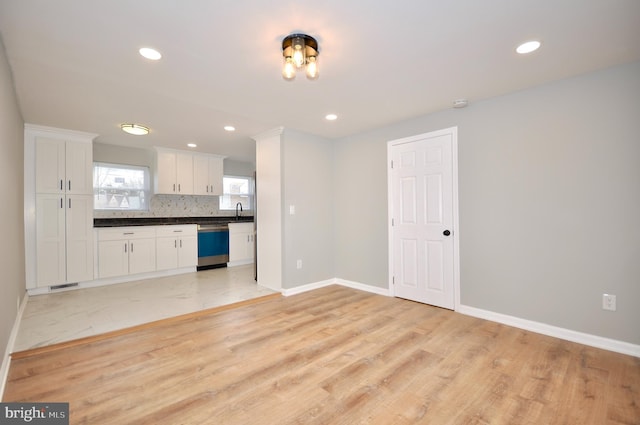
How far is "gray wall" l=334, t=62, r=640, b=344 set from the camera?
2.35 metres

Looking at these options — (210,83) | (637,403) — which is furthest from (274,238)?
(637,403)

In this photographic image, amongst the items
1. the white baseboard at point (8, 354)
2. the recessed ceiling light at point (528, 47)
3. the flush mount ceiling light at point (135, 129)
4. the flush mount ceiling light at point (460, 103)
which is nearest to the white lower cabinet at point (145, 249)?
the white baseboard at point (8, 354)

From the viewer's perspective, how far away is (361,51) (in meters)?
2.14

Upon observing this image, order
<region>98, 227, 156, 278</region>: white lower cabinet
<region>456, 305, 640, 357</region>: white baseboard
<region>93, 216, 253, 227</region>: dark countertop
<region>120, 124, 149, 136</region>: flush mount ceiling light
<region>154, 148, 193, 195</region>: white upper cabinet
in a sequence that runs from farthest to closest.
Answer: <region>154, 148, 193, 195</region>: white upper cabinet, <region>93, 216, 253, 227</region>: dark countertop, <region>98, 227, 156, 278</region>: white lower cabinet, <region>120, 124, 149, 136</region>: flush mount ceiling light, <region>456, 305, 640, 357</region>: white baseboard

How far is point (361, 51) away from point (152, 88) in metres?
2.00

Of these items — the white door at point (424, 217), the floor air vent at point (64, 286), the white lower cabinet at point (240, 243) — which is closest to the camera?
the white door at point (424, 217)

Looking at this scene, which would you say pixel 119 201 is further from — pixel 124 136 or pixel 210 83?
pixel 210 83

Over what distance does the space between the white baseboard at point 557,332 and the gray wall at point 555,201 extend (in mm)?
44

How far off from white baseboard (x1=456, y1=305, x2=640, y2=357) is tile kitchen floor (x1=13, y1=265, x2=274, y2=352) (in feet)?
8.90

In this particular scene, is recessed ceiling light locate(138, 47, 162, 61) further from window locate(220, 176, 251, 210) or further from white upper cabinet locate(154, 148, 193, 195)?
window locate(220, 176, 251, 210)

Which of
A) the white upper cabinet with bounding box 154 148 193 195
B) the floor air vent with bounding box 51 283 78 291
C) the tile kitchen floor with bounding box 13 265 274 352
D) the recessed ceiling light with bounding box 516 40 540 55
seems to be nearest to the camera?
the recessed ceiling light with bounding box 516 40 540 55

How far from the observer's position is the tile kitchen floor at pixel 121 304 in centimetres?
285

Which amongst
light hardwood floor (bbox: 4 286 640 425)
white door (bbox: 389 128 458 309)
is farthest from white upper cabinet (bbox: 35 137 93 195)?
white door (bbox: 389 128 458 309)

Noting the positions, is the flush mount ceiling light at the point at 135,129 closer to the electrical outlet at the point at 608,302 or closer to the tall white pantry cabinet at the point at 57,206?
the tall white pantry cabinet at the point at 57,206
